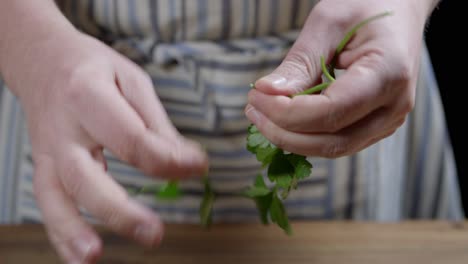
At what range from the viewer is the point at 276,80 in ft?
1.45

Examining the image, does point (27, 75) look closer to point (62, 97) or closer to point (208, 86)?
point (62, 97)

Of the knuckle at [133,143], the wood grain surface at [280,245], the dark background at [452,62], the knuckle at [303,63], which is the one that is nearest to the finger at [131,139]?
the knuckle at [133,143]

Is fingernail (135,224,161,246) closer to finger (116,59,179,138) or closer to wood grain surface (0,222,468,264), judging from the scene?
finger (116,59,179,138)

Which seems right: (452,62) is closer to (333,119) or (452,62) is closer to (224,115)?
(224,115)

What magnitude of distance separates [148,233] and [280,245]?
1.09ft

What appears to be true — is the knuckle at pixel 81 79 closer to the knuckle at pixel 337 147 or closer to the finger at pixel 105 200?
the finger at pixel 105 200

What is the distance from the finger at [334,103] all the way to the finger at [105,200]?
0.40 ft

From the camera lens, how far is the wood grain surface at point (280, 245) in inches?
26.6

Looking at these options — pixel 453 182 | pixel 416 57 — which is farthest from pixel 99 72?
pixel 453 182

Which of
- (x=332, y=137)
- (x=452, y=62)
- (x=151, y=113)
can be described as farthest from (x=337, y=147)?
(x=452, y=62)

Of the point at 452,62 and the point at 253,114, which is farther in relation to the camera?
the point at 452,62

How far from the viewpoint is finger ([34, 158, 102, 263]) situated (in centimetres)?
42

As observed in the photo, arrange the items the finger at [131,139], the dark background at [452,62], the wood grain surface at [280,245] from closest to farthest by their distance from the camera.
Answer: the finger at [131,139], the wood grain surface at [280,245], the dark background at [452,62]

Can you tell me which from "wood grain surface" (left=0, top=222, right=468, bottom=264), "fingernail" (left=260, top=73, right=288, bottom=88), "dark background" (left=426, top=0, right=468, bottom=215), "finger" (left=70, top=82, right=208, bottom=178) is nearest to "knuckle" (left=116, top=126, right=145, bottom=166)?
"finger" (left=70, top=82, right=208, bottom=178)
